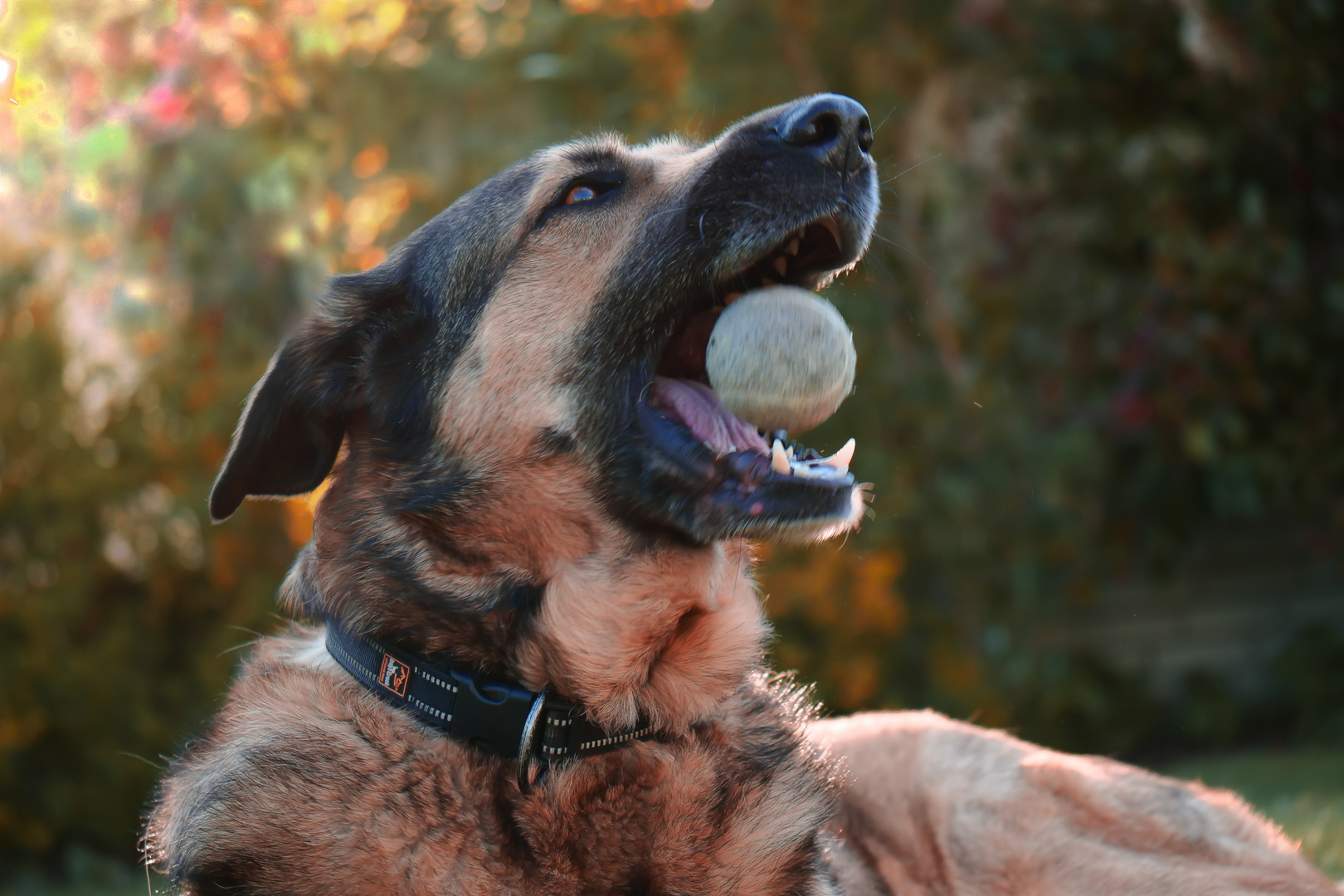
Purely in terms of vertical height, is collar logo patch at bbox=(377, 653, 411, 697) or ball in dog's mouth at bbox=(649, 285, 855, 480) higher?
ball in dog's mouth at bbox=(649, 285, 855, 480)

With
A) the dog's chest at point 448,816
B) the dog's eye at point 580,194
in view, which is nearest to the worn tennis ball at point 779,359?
the dog's eye at point 580,194

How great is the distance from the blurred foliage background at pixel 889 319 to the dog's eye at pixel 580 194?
298 cm

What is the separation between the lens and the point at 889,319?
608 cm

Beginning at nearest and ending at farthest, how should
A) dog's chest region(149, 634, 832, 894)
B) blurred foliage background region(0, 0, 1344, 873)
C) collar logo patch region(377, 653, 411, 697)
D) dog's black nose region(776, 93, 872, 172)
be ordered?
dog's chest region(149, 634, 832, 894)
collar logo patch region(377, 653, 411, 697)
dog's black nose region(776, 93, 872, 172)
blurred foliage background region(0, 0, 1344, 873)

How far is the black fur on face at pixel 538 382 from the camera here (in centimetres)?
231

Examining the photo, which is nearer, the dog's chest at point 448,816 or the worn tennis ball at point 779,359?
the dog's chest at point 448,816

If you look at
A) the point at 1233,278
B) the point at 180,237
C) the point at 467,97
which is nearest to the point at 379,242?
the point at 467,97

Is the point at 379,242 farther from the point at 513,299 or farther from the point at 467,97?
the point at 513,299

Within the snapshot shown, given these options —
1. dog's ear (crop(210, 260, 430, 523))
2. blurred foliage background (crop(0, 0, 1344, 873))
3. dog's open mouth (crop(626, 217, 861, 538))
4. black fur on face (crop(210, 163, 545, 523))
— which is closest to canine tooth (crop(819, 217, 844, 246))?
dog's open mouth (crop(626, 217, 861, 538))

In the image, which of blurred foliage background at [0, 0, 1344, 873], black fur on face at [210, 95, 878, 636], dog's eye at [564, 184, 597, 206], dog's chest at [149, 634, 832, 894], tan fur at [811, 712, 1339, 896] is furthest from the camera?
blurred foliage background at [0, 0, 1344, 873]

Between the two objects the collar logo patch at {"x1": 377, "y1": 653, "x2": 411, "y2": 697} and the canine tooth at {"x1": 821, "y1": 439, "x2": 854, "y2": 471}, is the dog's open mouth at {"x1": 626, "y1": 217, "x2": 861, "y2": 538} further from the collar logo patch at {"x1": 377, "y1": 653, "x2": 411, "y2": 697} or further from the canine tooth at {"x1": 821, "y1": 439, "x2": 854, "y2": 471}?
the collar logo patch at {"x1": 377, "y1": 653, "x2": 411, "y2": 697}

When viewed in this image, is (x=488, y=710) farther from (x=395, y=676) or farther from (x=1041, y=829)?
(x=1041, y=829)

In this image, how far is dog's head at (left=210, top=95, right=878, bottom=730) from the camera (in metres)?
2.32

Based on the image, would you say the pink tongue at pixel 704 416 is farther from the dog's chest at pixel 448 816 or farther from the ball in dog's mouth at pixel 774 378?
the dog's chest at pixel 448 816
